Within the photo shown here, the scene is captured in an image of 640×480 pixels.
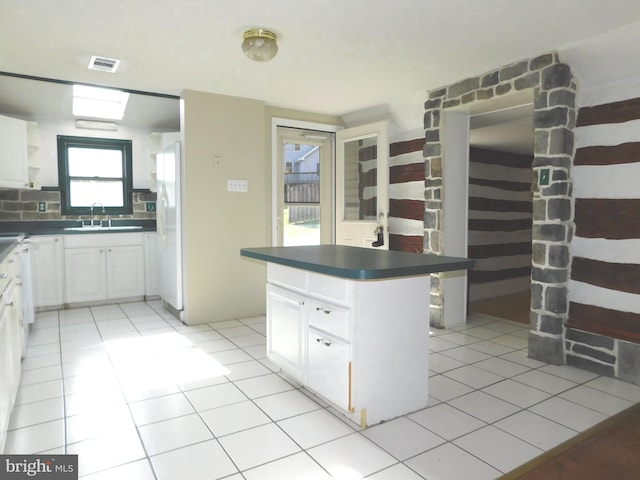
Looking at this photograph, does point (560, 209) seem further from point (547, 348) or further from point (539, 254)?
point (547, 348)

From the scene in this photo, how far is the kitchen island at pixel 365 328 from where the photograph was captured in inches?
88.2

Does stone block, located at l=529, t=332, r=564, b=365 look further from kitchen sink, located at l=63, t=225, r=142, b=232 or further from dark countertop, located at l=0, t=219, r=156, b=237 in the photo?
kitchen sink, located at l=63, t=225, r=142, b=232

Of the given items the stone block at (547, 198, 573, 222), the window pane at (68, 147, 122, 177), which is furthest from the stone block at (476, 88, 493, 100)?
the window pane at (68, 147, 122, 177)

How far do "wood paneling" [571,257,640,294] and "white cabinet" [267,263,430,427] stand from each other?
4.96 ft

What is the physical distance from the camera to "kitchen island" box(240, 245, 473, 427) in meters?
2.24

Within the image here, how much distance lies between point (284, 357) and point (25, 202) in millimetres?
4292

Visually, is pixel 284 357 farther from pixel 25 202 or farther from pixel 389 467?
pixel 25 202

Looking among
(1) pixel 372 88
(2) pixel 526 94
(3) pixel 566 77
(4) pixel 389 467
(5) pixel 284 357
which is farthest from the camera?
(1) pixel 372 88

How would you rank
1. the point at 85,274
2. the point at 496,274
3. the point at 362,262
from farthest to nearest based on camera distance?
the point at 496,274
the point at 85,274
the point at 362,262

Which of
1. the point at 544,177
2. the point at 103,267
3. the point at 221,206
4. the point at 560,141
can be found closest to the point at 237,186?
the point at 221,206

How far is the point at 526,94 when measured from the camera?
3398 millimetres

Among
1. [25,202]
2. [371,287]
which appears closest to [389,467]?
[371,287]

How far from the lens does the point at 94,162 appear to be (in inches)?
223

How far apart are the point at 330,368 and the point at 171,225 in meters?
2.80
